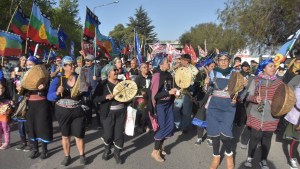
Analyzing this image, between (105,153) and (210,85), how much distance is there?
2.31 metres

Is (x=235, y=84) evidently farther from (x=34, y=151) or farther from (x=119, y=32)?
(x=119, y=32)

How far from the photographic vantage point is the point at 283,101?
489 centimetres

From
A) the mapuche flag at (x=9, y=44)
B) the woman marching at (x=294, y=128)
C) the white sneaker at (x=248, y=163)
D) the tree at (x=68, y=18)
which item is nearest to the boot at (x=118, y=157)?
the white sneaker at (x=248, y=163)

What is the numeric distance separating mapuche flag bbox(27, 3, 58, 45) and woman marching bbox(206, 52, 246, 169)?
570 cm

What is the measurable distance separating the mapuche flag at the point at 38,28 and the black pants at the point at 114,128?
4242mm

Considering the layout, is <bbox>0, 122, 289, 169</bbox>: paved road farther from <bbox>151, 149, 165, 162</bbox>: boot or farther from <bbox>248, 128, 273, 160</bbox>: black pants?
<bbox>248, 128, 273, 160</bbox>: black pants

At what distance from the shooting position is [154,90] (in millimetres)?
5879

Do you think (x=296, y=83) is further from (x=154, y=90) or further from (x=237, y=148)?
(x=154, y=90)

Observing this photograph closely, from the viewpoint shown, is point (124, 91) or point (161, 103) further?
point (161, 103)

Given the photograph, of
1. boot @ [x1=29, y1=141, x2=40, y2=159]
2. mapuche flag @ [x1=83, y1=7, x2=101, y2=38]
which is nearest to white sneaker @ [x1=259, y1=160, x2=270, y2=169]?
boot @ [x1=29, y1=141, x2=40, y2=159]

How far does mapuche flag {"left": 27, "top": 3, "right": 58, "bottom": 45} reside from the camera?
8.88 meters

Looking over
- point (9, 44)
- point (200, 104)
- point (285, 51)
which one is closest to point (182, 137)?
point (200, 104)

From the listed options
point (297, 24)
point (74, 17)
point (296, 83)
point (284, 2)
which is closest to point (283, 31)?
point (297, 24)

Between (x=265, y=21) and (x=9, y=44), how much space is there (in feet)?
A: 72.6
